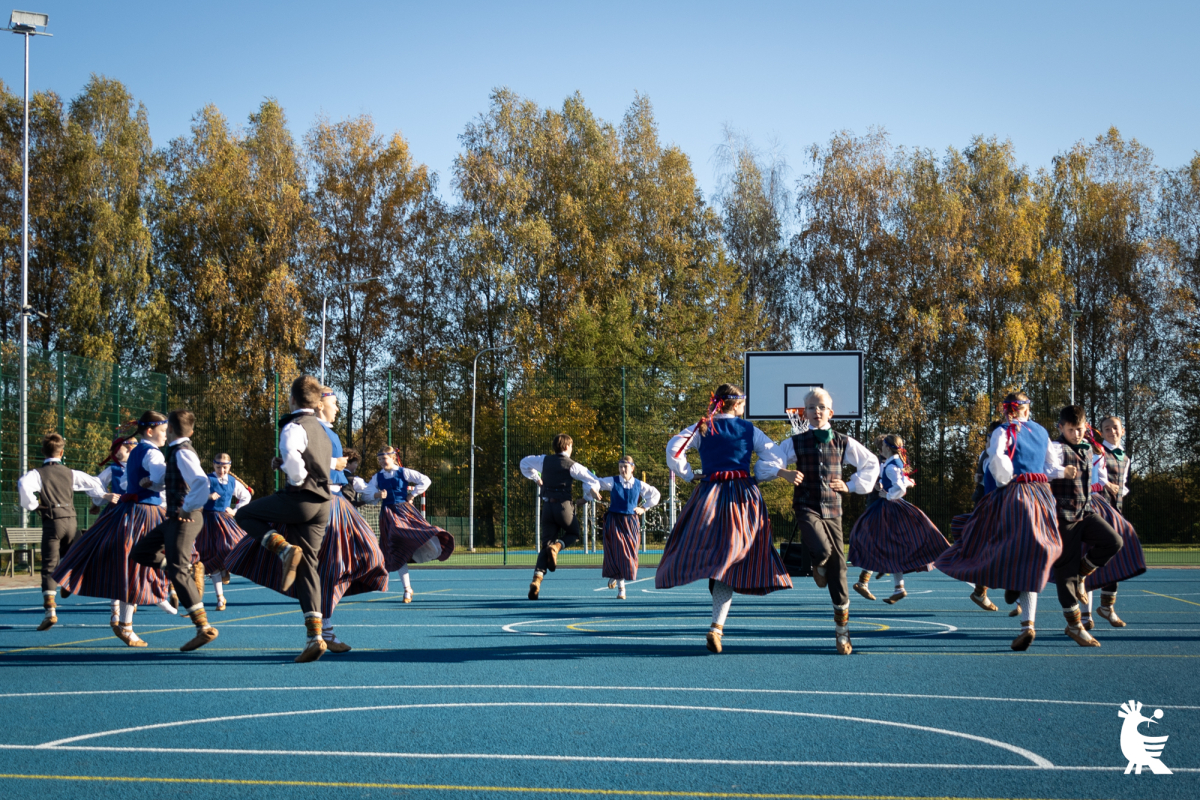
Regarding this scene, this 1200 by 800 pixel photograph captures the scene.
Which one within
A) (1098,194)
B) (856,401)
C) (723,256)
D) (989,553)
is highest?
(1098,194)

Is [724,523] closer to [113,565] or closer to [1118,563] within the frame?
[1118,563]

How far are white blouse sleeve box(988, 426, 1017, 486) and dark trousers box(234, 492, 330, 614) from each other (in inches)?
194

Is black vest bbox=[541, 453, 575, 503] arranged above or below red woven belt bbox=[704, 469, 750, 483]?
below

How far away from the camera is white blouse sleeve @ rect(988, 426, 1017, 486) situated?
27.3 ft

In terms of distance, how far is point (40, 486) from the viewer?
37.6 feet

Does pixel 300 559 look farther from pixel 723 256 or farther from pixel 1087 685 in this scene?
pixel 723 256

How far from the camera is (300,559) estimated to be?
7727mm

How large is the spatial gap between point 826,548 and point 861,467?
74 centimetres

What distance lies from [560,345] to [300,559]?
103ft

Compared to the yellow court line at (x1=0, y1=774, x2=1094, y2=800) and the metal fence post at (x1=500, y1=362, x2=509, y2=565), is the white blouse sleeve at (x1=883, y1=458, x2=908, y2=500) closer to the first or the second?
the yellow court line at (x1=0, y1=774, x2=1094, y2=800)

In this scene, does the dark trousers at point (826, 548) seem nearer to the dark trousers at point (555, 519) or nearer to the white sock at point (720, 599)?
the white sock at point (720, 599)

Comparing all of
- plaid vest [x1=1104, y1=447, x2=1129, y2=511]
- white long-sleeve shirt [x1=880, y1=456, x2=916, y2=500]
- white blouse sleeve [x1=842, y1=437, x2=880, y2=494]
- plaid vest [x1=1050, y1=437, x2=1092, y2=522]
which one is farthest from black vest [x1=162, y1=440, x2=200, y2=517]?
plaid vest [x1=1104, y1=447, x2=1129, y2=511]

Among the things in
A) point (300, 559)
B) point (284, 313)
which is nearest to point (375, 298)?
point (284, 313)

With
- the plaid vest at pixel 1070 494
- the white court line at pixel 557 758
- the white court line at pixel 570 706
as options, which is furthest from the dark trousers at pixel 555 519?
the white court line at pixel 557 758
